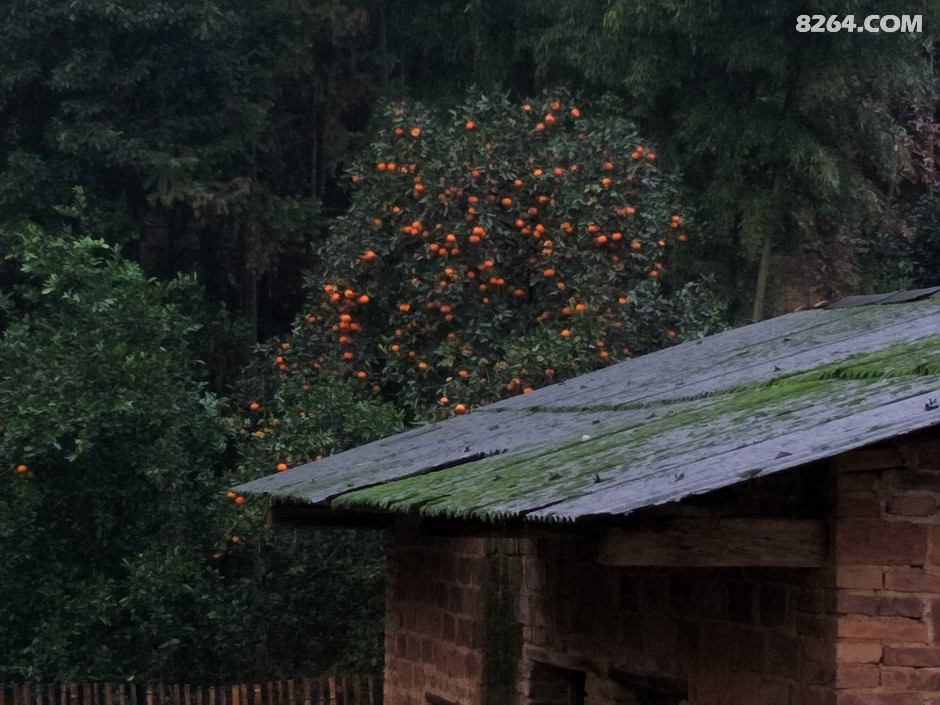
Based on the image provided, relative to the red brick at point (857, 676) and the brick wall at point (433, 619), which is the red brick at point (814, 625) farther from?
the brick wall at point (433, 619)

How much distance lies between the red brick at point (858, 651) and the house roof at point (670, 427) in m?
0.66

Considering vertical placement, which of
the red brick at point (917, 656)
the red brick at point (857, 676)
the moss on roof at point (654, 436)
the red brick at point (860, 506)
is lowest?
the red brick at point (857, 676)

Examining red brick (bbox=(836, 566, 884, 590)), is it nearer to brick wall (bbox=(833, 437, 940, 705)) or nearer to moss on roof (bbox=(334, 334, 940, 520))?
brick wall (bbox=(833, 437, 940, 705))

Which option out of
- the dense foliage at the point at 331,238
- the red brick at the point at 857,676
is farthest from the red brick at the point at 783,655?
the dense foliage at the point at 331,238

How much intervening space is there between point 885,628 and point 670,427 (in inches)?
45.1

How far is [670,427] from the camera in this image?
16.9ft

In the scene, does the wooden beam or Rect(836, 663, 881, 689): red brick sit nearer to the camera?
the wooden beam

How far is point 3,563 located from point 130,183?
494 cm

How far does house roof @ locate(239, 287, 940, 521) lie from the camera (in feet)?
12.9

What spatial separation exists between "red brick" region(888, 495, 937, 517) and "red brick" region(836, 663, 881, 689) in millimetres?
458

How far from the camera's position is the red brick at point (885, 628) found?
14.0 ft

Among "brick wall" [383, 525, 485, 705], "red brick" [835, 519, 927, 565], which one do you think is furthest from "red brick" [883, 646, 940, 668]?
"brick wall" [383, 525, 485, 705]

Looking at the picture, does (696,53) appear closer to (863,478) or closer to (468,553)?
(468,553)

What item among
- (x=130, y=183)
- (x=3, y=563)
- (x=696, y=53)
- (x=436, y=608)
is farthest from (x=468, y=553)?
(x=130, y=183)
